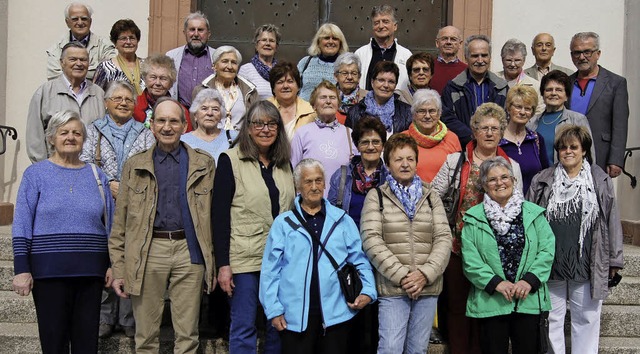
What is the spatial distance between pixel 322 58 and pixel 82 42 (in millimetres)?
2272

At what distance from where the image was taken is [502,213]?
5.46m

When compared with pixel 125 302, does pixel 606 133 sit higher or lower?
higher

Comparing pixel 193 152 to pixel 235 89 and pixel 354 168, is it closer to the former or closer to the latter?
pixel 354 168

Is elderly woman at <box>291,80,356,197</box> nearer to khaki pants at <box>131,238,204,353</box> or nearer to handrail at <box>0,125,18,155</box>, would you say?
khaki pants at <box>131,238,204,353</box>

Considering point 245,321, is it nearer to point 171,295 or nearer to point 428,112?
point 171,295

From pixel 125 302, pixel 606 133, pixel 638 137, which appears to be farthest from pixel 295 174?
pixel 638 137

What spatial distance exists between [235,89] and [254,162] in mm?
1645

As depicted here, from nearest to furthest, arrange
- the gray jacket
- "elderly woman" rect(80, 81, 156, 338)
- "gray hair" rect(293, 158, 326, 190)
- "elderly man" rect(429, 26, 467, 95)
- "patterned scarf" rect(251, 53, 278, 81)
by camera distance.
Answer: "gray hair" rect(293, 158, 326, 190) → the gray jacket → "elderly woman" rect(80, 81, 156, 338) → "patterned scarf" rect(251, 53, 278, 81) → "elderly man" rect(429, 26, 467, 95)

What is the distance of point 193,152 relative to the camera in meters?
5.51

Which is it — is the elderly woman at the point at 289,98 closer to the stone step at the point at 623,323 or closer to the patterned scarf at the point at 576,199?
the patterned scarf at the point at 576,199

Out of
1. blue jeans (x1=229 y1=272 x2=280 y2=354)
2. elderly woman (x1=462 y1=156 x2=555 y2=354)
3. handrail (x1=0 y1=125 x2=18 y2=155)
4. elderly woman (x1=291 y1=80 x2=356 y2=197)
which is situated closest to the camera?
blue jeans (x1=229 y1=272 x2=280 y2=354)

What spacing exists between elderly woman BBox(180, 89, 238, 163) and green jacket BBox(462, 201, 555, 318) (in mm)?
1814

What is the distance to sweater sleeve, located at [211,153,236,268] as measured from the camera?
5.28m

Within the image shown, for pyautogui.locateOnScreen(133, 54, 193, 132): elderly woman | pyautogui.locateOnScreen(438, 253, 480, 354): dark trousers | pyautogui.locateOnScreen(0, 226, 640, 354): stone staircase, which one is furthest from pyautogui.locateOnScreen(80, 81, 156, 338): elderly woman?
pyautogui.locateOnScreen(438, 253, 480, 354): dark trousers
